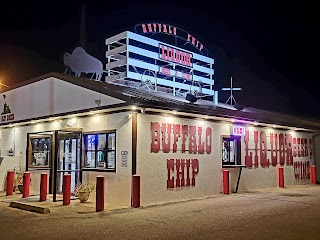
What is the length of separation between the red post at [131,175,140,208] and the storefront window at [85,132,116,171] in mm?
1568

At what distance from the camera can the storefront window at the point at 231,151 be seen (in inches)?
642

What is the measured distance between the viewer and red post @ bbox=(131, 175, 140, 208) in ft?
37.5

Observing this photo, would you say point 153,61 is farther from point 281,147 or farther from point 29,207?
point 29,207

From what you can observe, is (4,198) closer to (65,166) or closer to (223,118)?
(65,166)

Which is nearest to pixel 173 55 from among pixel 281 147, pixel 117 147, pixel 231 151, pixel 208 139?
pixel 281 147

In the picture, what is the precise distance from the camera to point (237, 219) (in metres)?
9.65

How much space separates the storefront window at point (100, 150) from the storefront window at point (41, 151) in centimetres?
305

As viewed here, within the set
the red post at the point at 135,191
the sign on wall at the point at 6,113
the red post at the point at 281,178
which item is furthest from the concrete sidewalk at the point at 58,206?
the red post at the point at 281,178

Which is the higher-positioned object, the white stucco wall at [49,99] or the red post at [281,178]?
the white stucco wall at [49,99]

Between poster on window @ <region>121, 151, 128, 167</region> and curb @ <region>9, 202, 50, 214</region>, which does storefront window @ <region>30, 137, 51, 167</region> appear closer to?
curb @ <region>9, 202, 50, 214</region>

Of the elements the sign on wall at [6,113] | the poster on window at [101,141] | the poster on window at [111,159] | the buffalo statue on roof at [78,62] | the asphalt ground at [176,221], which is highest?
the buffalo statue on roof at [78,62]

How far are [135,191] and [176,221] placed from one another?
7.69 feet

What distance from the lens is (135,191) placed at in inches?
453

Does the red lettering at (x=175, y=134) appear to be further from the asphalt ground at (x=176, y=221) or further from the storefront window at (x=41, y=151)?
the storefront window at (x=41, y=151)
